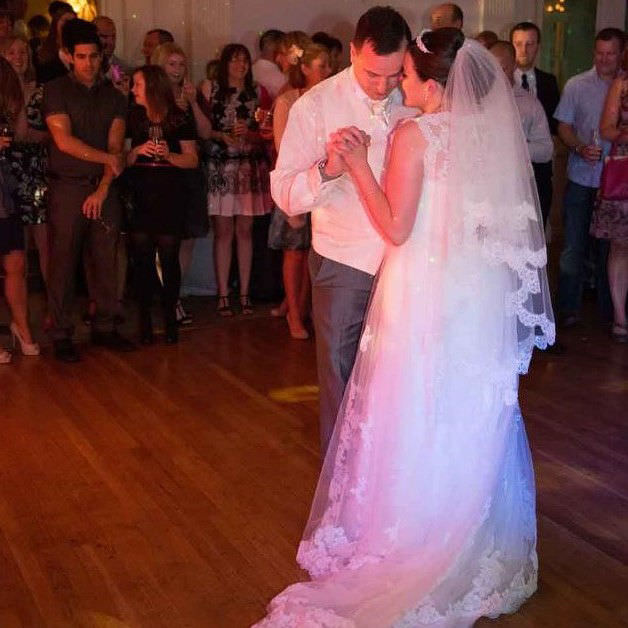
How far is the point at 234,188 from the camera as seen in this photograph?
6426 millimetres

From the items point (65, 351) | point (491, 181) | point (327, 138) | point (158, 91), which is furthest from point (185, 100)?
point (491, 181)

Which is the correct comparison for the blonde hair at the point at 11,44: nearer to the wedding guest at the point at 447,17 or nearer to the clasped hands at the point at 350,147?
the wedding guest at the point at 447,17

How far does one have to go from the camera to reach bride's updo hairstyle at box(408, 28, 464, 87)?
9.43 feet

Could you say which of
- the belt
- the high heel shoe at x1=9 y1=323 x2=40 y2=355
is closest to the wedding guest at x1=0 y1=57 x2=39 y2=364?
the high heel shoe at x1=9 y1=323 x2=40 y2=355

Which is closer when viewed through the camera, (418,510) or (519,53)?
(418,510)

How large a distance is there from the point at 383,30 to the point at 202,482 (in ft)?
5.74

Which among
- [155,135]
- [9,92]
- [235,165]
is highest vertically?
[9,92]

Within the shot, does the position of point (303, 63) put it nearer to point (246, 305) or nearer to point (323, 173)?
point (246, 305)

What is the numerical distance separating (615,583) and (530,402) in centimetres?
177

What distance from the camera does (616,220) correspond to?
5.84 m

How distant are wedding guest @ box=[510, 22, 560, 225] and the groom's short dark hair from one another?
106 inches

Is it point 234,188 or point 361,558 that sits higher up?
point 234,188

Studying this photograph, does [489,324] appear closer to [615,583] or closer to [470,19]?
[615,583]

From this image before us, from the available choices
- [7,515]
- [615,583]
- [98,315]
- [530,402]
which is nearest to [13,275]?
[98,315]
